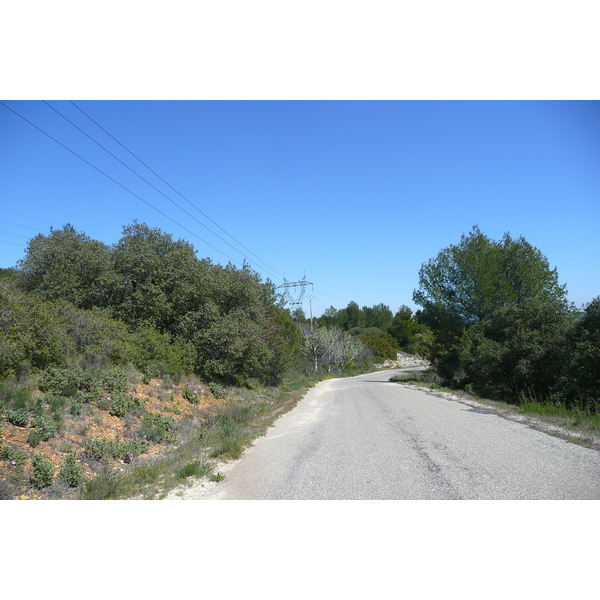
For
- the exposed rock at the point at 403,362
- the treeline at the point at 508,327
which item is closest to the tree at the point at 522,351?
the treeline at the point at 508,327

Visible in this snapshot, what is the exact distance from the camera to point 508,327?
59.8 feet

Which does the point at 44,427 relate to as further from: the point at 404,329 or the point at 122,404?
the point at 404,329

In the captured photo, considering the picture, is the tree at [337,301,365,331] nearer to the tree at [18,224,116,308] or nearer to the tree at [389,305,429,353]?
the tree at [389,305,429,353]

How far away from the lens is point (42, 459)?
6.03 metres

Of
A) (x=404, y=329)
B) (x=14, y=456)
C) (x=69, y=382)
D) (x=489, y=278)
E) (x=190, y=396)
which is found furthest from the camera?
(x=404, y=329)

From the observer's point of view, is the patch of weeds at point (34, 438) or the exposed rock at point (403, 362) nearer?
the patch of weeds at point (34, 438)

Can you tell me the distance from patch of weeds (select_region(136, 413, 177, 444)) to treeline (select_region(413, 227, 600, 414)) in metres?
11.6

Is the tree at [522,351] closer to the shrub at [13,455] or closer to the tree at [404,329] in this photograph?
the shrub at [13,455]

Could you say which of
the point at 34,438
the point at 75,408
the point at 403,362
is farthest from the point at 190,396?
the point at 403,362

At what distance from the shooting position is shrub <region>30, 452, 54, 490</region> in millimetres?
5539

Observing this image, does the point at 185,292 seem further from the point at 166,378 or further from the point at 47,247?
the point at 47,247

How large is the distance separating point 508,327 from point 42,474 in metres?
18.7

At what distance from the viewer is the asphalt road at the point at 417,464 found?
5121mm

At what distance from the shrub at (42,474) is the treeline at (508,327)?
1305cm
